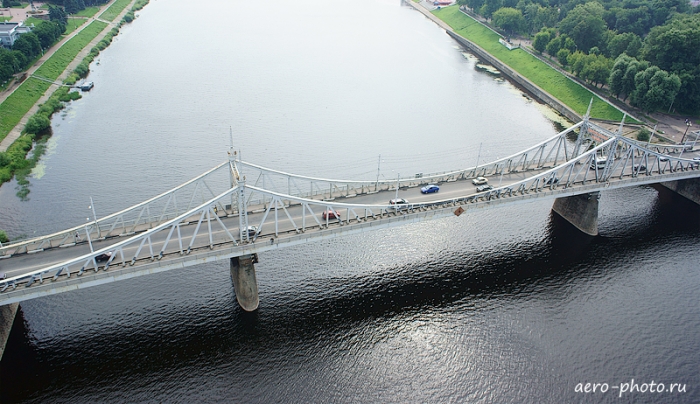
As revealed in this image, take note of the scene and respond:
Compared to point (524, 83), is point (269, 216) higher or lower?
higher

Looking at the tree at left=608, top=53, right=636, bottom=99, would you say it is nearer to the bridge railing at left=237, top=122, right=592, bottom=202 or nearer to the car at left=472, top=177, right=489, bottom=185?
the bridge railing at left=237, top=122, right=592, bottom=202

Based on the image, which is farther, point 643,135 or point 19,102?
point 19,102

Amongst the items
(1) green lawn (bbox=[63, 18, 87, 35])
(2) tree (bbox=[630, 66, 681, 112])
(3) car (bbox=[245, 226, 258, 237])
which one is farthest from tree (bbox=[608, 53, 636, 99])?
(1) green lawn (bbox=[63, 18, 87, 35])

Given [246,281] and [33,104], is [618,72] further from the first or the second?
[33,104]

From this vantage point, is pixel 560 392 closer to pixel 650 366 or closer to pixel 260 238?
pixel 650 366

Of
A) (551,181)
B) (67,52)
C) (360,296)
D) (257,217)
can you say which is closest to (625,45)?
(551,181)

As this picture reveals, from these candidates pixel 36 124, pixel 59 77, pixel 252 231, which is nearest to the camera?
pixel 252 231

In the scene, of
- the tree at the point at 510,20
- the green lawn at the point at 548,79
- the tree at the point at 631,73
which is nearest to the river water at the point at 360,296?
the green lawn at the point at 548,79
